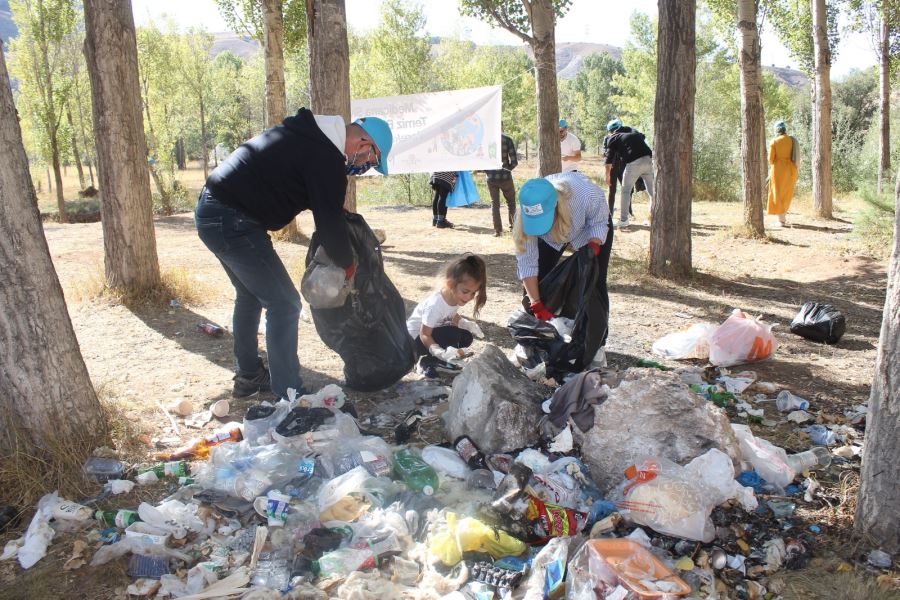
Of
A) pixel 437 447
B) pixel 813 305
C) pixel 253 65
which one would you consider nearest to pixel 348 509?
pixel 437 447

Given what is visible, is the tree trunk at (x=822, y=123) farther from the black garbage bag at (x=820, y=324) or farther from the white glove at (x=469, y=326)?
the white glove at (x=469, y=326)

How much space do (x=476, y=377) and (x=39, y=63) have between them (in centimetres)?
1695

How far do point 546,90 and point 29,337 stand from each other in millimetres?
6585

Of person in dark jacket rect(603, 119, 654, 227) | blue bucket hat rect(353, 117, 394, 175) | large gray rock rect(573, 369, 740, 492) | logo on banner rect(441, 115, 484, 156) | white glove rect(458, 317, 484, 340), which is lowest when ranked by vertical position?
large gray rock rect(573, 369, 740, 492)

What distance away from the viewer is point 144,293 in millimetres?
5867

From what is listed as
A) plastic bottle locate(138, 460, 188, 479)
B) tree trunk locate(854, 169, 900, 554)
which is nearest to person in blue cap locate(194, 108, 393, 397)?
plastic bottle locate(138, 460, 188, 479)

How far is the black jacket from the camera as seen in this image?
128 inches

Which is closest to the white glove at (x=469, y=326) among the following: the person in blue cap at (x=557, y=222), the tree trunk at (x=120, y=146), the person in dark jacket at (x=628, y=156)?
the person in blue cap at (x=557, y=222)

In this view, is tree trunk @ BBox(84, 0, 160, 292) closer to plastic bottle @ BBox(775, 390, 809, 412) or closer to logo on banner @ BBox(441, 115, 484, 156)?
logo on banner @ BBox(441, 115, 484, 156)

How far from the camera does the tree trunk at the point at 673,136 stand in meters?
6.45

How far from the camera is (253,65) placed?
3841 cm

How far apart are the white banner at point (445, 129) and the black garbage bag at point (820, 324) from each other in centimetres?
480

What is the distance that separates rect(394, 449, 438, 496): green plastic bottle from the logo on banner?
6.87 meters

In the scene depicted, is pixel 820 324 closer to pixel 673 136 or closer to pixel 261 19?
pixel 673 136
